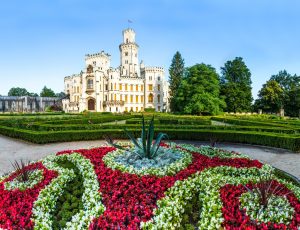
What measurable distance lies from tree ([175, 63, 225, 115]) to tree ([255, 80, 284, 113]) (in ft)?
57.7

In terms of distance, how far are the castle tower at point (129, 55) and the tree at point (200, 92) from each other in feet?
87.3

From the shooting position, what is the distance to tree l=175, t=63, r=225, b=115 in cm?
3838

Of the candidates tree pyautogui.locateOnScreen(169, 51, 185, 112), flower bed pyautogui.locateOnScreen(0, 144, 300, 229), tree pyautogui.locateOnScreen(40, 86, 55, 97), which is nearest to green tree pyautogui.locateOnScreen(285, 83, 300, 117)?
tree pyautogui.locateOnScreen(169, 51, 185, 112)

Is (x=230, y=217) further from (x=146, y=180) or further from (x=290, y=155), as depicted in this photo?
(x=290, y=155)

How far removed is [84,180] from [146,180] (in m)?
1.65

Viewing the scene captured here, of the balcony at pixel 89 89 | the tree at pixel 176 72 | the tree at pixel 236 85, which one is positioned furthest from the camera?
the balcony at pixel 89 89

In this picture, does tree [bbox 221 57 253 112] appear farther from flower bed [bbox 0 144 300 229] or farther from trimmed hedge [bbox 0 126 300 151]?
flower bed [bbox 0 144 300 229]

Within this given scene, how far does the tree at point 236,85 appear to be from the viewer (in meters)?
48.2

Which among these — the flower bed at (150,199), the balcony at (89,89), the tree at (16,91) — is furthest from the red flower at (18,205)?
the tree at (16,91)

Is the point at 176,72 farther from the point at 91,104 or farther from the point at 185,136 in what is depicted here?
the point at 185,136

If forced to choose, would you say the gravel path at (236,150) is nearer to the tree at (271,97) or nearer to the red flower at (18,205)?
the red flower at (18,205)

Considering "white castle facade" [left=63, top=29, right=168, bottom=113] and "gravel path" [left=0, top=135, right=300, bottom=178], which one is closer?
"gravel path" [left=0, top=135, right=300, bottom=178]

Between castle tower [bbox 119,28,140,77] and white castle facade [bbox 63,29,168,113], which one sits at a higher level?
castle tower [bbox 119,28,140,77]

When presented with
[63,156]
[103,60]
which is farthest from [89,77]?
[63,156]
